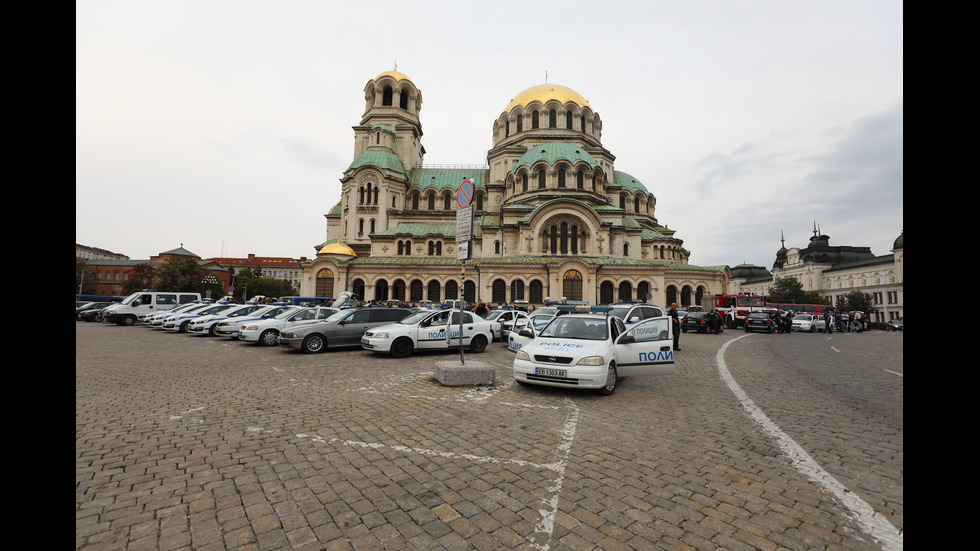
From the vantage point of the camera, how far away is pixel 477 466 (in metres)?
4.40

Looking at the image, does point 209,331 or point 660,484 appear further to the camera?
point 209,331

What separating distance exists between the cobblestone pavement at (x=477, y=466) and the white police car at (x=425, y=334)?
11.8ft

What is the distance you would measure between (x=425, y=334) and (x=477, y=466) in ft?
28.7

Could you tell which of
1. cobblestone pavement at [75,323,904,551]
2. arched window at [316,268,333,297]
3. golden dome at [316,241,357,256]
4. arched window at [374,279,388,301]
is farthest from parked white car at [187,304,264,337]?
golden dome at [316,241,357,256]

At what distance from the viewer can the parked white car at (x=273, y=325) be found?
48.8 ft

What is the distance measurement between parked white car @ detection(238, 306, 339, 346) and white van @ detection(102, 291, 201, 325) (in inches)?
554

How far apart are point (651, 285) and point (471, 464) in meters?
38.7

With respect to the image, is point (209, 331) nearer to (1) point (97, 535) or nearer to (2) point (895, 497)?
(1) point (97, 535)

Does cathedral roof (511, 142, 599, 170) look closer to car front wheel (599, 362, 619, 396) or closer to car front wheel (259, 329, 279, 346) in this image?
car front wheel (259, 329, 279, 346)

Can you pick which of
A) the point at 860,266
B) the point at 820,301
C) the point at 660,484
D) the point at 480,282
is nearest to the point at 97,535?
the point at 660,484

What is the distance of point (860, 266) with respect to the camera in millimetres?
81438

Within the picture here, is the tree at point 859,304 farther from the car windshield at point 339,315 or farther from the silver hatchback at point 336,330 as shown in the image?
the car windshield at point 339,315

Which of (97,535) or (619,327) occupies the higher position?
(619,327)

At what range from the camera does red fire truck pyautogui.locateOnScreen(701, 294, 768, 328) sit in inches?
1286
